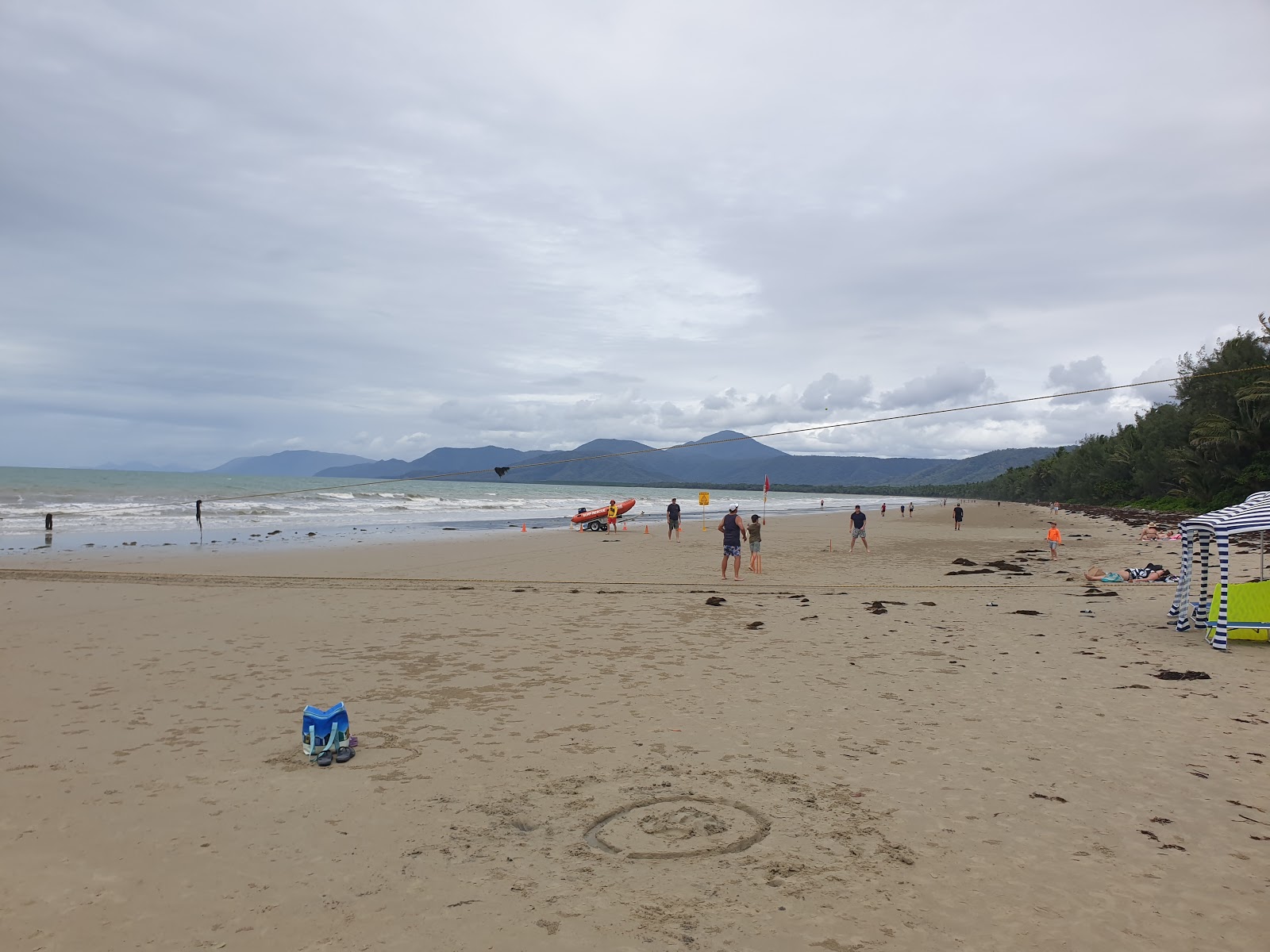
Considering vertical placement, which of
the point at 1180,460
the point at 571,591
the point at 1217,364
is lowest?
the point at 571,591

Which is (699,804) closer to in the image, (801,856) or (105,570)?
(801,856)

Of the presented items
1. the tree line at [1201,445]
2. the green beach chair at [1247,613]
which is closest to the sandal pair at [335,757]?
the green beach chair at [1247,613]

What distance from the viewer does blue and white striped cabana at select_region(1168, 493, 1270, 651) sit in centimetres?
938

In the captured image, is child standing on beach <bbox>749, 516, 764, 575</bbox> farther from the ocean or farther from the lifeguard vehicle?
the lifeguard vehicle

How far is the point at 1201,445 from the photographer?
37.4 metres

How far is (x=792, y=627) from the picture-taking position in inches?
437

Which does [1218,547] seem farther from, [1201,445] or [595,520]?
[1201,445]

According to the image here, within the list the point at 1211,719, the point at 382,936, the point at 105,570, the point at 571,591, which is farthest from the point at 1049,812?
→ the point at 105,570

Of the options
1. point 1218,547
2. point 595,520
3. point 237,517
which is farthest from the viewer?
point 237,517

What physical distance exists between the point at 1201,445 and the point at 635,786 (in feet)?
142

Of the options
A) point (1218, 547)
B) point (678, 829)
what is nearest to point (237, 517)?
point (678, 829)

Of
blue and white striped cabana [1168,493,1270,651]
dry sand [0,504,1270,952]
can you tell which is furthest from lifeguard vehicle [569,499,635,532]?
blue and white striped cabana [1168,493,1270,651]

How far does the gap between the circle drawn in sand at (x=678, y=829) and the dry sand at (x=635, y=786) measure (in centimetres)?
2

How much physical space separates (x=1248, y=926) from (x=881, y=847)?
5.44 feet
